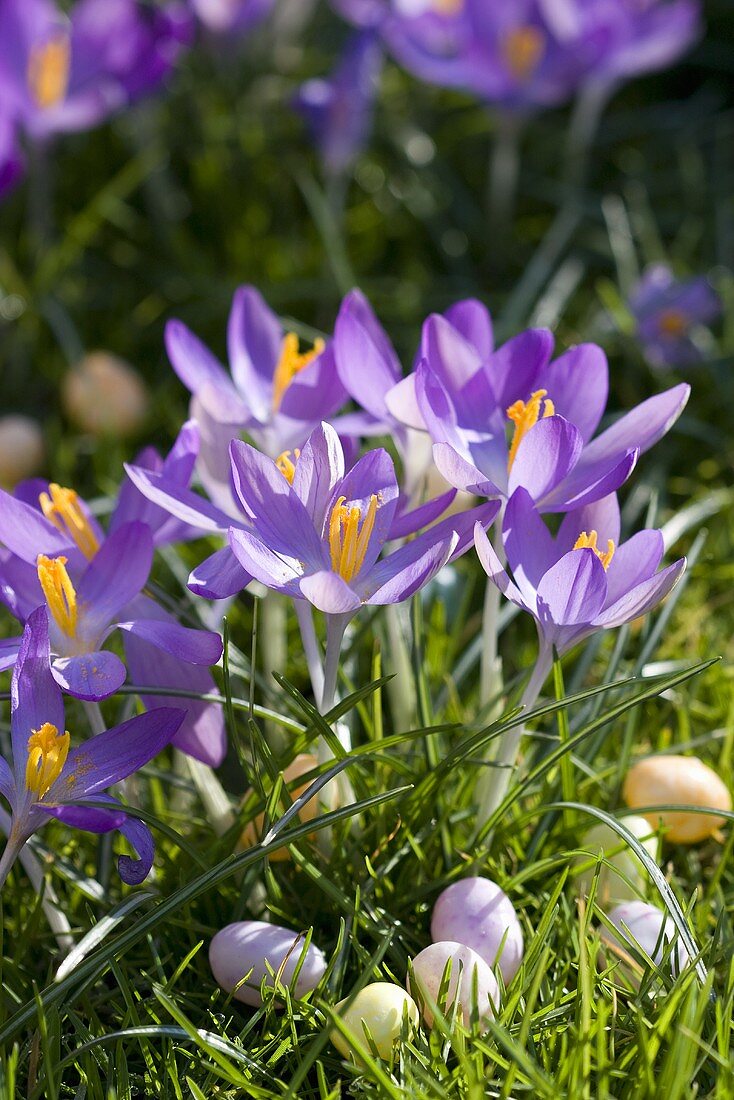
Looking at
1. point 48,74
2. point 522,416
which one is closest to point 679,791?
point 522,416

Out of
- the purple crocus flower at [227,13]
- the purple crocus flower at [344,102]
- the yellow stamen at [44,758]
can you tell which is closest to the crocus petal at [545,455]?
the yellow stamen at [44,758]

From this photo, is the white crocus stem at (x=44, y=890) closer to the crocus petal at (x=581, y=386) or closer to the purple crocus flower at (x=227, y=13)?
the crocus petal at (x=581, y=386)

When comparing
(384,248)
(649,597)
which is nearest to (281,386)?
(649,597)

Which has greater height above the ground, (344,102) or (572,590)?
(344,102)

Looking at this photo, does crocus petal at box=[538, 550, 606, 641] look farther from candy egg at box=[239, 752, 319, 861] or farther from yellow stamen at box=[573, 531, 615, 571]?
candy egg at box=[239, 752, 319, 861]

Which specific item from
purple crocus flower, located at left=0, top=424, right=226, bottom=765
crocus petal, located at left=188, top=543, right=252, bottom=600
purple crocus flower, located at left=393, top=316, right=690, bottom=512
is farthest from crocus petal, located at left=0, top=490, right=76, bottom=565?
purple crocus flower, located at left=393, top=316, right=690, bottom=512

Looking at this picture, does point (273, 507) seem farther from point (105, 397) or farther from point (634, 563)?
point (105, 397)
